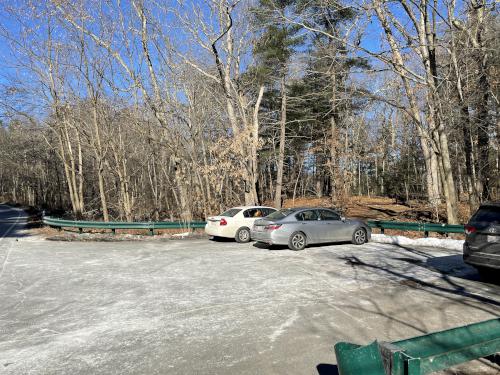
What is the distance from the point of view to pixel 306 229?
14562mm

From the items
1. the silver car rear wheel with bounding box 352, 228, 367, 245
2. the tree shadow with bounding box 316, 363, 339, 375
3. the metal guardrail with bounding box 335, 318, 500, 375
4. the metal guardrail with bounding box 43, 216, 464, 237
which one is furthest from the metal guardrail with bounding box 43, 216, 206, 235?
the metal guardrail with bounding box 335, 318, 500, 375

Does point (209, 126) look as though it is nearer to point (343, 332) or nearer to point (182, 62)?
point (182, 62)

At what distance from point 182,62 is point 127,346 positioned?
20.2 meters

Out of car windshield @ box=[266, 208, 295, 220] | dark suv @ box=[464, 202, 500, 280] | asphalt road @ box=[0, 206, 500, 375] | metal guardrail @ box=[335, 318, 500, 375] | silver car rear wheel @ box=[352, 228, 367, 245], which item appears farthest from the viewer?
silver car rear wheel @ box=[352, 228, 367, 245]

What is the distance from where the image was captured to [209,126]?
2697cm

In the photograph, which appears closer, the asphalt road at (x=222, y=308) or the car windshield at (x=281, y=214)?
the asphalt road at (x=222, y=308)

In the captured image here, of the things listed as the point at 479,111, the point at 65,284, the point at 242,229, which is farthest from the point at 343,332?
the point at 479,111

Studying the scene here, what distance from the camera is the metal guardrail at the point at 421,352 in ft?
9.57

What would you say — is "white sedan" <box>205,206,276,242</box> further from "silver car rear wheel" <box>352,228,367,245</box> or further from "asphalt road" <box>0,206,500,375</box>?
"silver car rear wheel" <box>352,228,367,245</box>

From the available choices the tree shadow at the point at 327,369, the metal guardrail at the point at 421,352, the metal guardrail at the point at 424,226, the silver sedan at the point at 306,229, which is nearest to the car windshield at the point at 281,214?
the silver sedan at the point at 306,229

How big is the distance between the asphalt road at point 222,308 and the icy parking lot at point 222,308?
0.02 m

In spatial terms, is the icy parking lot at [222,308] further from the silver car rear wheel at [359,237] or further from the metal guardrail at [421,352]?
the silver car rear wheel at [359,237]

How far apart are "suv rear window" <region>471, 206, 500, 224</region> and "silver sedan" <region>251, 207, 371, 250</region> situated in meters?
6.56

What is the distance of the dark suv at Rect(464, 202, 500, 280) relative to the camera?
8094 mm
